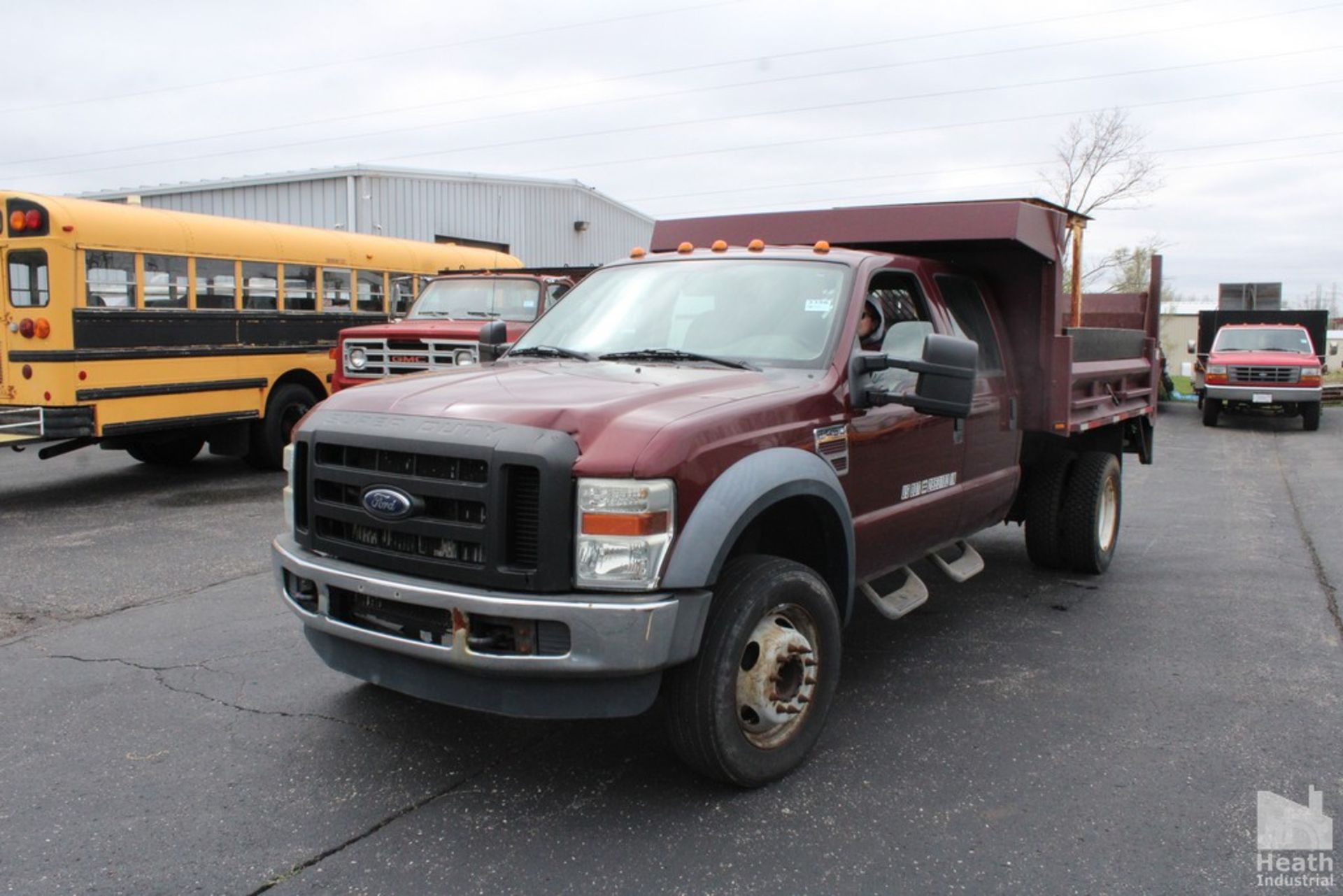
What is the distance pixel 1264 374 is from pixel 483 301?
595 inches

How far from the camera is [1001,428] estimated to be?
18.9 feet

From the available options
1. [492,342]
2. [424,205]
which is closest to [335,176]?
[424,205]

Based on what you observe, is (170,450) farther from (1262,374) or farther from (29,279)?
(1262,374)

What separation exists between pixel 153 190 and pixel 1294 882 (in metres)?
26.2

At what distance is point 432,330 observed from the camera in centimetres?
1077

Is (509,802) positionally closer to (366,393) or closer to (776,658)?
(776,658)

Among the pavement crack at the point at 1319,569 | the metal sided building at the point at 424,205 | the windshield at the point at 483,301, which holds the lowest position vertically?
the pavement crack at the point at 1319,569

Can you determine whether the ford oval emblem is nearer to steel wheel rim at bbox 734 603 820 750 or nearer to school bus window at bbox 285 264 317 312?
steel wheel rim at bbox 734 603 820 750

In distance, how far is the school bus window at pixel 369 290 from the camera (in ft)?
43.1

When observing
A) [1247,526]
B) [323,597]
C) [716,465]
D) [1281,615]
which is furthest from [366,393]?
[1247,526]

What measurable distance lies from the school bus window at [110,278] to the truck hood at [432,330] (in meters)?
2.14

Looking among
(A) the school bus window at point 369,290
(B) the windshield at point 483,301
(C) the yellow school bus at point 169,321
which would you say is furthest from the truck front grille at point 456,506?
(A) the school bus window at point 369,290

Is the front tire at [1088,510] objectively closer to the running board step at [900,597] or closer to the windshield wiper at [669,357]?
the running board step at [900,597]

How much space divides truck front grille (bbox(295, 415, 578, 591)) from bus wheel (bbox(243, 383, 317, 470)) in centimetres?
834
